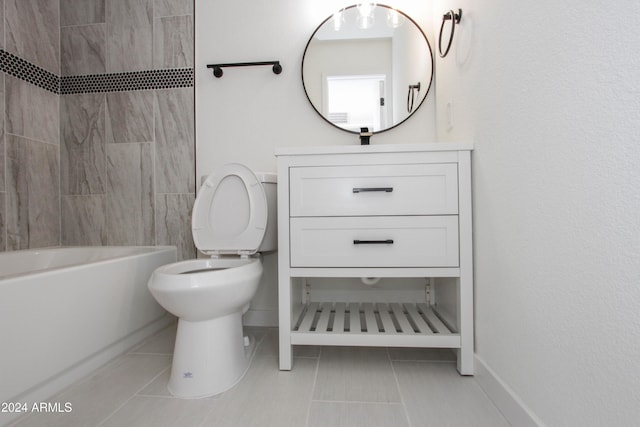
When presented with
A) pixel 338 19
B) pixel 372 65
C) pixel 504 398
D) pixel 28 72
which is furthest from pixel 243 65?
pixel 504 398

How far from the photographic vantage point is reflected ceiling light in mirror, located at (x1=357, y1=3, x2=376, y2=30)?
1710 mm

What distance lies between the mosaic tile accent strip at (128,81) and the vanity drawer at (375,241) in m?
1.30

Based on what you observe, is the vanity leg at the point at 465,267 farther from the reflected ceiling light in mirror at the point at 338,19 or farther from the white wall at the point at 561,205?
the reflected ceiling light in mirror at the point at 338,19

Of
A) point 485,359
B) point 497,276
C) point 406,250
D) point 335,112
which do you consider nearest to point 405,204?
point 406,250

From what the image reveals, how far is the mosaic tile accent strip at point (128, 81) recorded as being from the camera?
6.08ft

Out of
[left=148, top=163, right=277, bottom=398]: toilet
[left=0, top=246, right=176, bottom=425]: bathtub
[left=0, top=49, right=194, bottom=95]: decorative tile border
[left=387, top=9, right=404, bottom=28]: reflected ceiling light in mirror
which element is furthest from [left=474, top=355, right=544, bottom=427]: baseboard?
[left=0, top=49, right=194, bottom=95]: decorative tile border

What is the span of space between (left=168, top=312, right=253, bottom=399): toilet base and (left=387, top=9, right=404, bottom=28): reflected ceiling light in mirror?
69.6 inches

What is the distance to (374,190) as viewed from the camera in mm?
1209

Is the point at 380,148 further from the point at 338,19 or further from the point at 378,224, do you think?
the point at 338,19

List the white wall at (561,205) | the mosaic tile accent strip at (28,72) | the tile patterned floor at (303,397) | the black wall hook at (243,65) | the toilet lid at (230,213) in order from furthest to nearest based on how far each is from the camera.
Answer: the black wall hook at (243,65), the mosaic tile accent strip at (28,72), the toilet lid at (230,213), the tile patterned floor at (303,397), the white wall at (561,205)

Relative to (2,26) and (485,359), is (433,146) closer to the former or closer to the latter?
(485,359)

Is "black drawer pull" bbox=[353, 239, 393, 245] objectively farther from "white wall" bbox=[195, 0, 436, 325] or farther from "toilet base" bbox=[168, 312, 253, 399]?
"white wall" bbox=[195, 0, 436, 325]

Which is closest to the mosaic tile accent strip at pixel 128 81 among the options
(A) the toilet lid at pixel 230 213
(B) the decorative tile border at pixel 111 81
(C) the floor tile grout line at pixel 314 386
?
(B) the decorative tile border at pixel 111 81

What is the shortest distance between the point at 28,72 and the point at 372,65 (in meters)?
2.01
